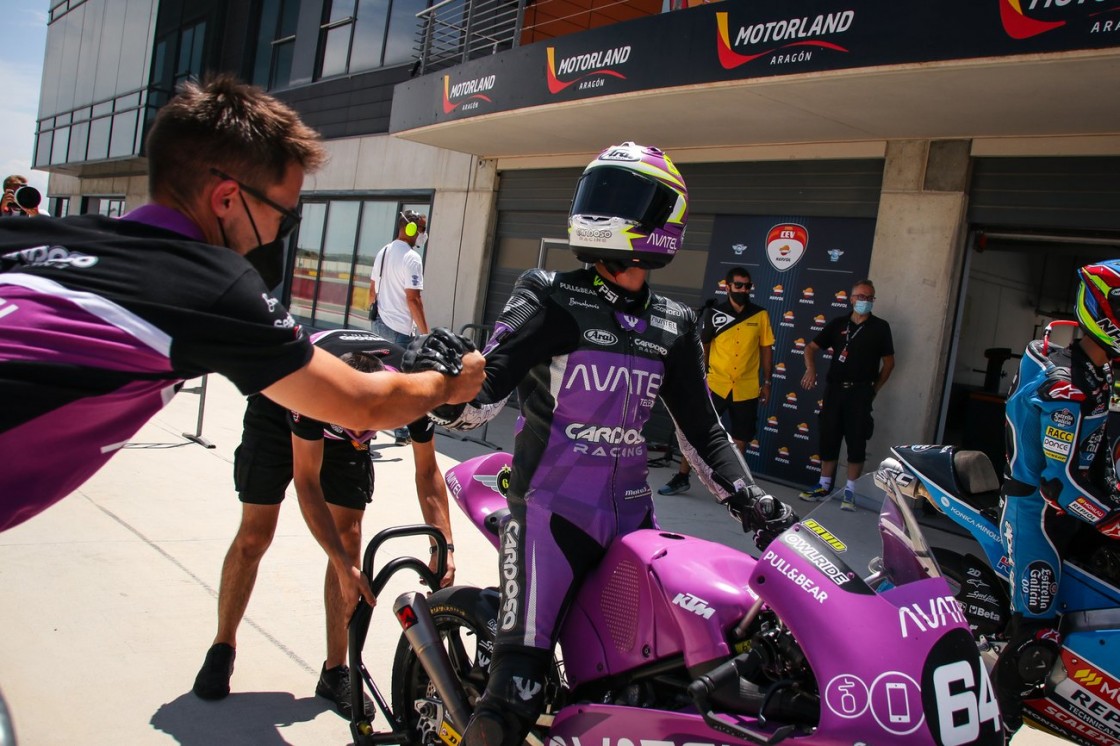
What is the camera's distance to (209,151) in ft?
6.02

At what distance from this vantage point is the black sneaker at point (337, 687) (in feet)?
11.4

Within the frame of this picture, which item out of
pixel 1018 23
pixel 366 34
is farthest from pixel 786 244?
pixel 366 34

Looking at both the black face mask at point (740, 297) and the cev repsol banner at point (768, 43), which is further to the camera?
the black face mask at point (740, 297)

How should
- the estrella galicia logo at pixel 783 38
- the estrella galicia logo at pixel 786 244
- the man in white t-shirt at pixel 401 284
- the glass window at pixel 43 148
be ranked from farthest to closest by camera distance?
the glass window at pixel 43 148 < the estrella galicia logo at pixel 786 244 < the man in white t-shirt at pixel 401 284 < the estrella galicia logo at pixel 783 38

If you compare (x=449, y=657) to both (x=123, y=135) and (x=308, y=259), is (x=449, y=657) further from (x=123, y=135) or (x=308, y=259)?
(x=123, y=135)

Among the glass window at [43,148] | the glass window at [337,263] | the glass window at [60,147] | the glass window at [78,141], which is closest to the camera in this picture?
the glass window at [337,263]

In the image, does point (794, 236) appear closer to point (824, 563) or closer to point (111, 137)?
point (824, 563)

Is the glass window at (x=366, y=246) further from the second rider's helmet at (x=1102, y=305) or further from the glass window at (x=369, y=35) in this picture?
the second rider's helmet at (x=1102, y=305)

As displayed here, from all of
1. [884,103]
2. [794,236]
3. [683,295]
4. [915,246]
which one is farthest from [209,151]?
[683,295]

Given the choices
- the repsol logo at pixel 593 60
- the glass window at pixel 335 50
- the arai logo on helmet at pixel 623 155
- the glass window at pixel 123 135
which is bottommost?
the arai logo on helmet at pixel 623 155

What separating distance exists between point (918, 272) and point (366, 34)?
12.6 m

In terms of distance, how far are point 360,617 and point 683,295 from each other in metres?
8.14

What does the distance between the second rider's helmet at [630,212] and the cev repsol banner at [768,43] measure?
13.7 feet

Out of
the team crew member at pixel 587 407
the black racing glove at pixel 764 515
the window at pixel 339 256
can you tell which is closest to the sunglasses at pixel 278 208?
the team crew member at pixel 587 407
